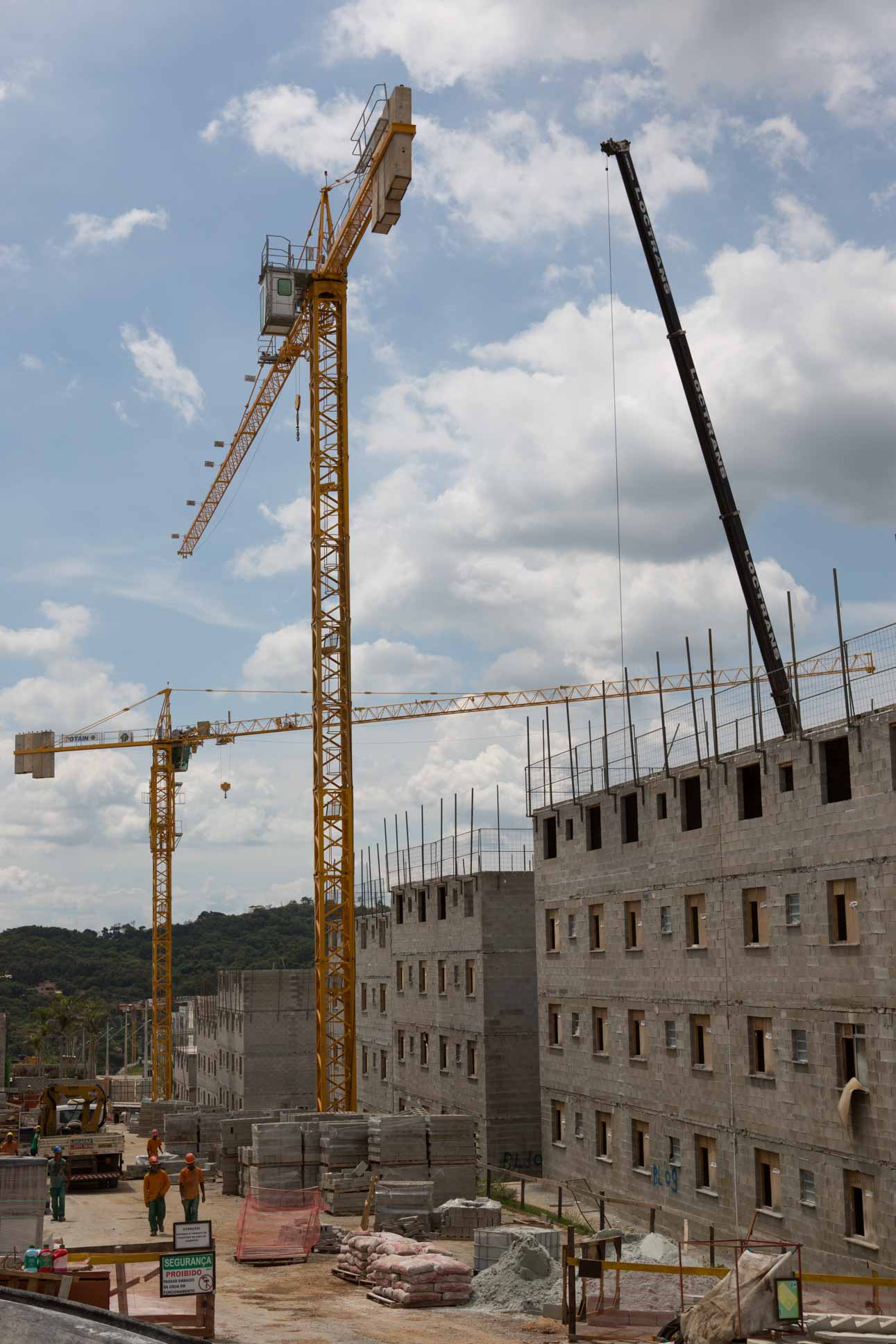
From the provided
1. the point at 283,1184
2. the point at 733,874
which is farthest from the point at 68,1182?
the point at 733,874

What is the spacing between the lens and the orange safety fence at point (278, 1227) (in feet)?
89.6

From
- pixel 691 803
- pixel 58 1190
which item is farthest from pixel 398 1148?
pixel 691 803

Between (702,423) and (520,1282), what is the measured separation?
2662cm

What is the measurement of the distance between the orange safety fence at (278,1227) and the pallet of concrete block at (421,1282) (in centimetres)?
392

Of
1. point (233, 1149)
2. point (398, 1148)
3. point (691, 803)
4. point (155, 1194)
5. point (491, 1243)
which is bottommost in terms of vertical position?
point (233, 1149)

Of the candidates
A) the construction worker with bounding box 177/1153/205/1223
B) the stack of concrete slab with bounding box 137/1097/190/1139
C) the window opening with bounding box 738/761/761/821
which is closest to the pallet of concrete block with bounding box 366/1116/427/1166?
the construction worker with bounding box 177/1153/205/1223

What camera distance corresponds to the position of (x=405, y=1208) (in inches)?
1206

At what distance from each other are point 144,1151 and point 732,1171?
32736mm

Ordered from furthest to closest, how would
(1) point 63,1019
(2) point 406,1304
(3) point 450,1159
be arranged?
1. (1) point 63,1019
2. (3) point 450,1159
3. (2) point 406,1304

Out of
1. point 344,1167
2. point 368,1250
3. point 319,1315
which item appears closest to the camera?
point 319,1315

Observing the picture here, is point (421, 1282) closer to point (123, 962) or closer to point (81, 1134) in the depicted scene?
point (81, 1134)

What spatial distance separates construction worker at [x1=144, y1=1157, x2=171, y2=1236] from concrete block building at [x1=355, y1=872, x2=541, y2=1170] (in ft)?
63.9

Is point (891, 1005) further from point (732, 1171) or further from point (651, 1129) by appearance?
point (651, 1129)

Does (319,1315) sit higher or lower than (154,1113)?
higher
